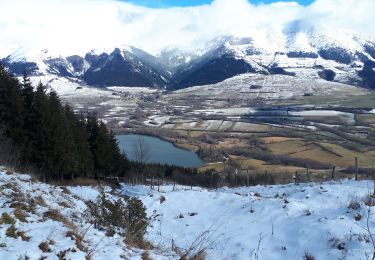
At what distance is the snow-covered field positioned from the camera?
25.1 feet

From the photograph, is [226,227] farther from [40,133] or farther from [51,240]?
[40,133]

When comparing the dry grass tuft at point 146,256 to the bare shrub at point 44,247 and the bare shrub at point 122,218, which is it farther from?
the bare shrub at point 44,247

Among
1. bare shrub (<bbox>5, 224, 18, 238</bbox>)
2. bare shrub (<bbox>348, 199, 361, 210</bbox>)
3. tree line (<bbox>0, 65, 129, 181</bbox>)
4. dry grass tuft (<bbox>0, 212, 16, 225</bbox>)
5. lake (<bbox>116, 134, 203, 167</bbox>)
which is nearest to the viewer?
bare shrub (<bbox>5, 224, 18, 238</bbox>)

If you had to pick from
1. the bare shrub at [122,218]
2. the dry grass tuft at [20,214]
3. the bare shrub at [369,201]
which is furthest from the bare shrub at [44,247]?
the bare shrub at [369,201]

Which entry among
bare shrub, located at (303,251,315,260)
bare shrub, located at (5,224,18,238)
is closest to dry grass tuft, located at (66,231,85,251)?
bare shrub, located at (5,224,18,238)

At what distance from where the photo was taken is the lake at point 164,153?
325 feet

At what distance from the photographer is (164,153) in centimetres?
11181

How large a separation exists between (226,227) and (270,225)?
144 centimetres

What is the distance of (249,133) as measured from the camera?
135 m

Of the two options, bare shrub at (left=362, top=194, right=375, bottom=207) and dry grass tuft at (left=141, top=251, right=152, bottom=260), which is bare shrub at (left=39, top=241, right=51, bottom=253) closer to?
dry grass tuft at (left=141, top=251, right=152, bottom=260)

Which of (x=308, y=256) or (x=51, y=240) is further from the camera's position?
(x=308, y=256)

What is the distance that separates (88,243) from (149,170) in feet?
178

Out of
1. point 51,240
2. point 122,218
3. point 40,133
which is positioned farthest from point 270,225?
point 40,133

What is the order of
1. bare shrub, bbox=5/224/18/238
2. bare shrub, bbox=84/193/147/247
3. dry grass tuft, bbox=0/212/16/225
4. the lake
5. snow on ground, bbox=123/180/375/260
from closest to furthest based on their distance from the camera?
bare shrub, bbox=5/224/18/238 < dry grass tuft, bbox=0/212/16/225 < bare shrub, bbox=84/193/147/247 < snow on ground, bbox=123/180/375/260 < the lake
